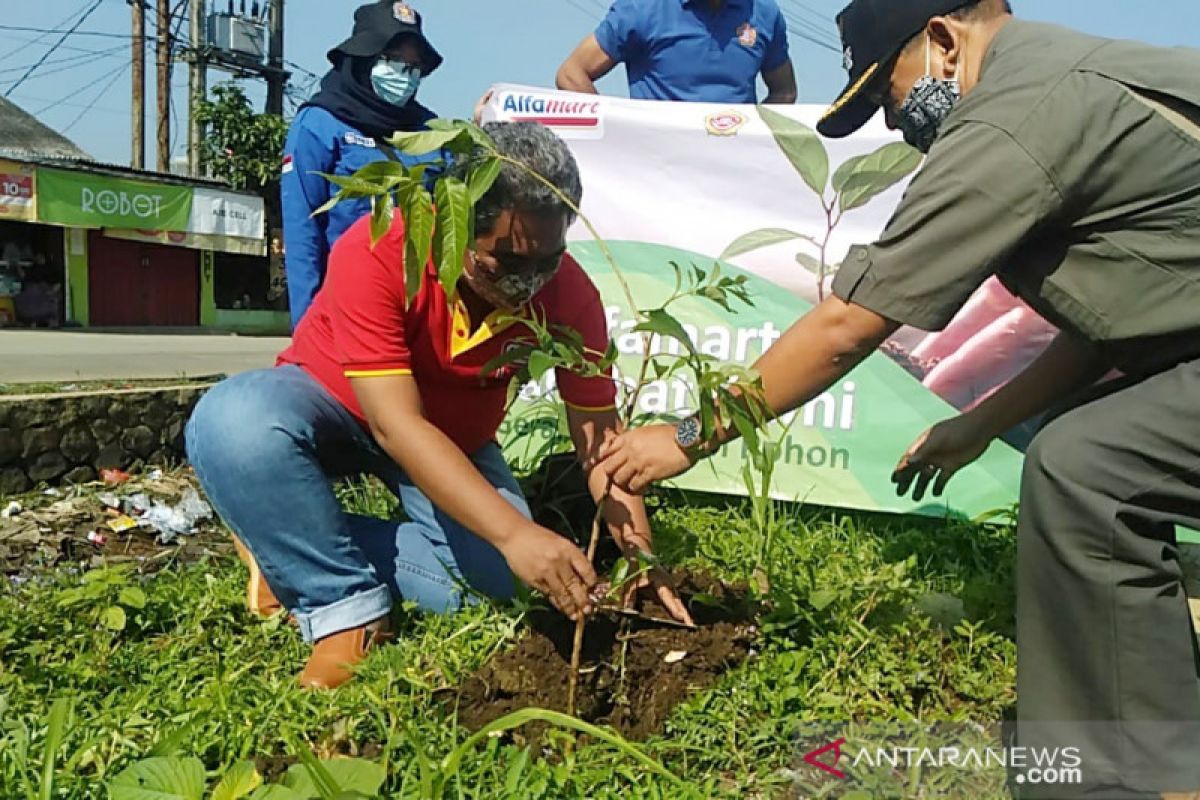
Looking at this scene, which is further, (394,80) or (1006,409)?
(394,80)

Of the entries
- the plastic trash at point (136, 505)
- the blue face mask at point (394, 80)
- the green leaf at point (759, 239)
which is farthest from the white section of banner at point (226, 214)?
the green leaf at point (759, 239)

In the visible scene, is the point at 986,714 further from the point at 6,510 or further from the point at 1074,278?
the point at 6,510

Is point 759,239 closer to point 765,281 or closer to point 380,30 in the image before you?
point 765,281

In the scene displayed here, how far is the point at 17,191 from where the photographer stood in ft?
51.5

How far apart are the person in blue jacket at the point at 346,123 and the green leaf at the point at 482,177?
1837mm

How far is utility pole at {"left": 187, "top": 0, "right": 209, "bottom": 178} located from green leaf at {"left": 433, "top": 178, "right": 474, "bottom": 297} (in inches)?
793

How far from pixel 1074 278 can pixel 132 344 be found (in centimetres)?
1431

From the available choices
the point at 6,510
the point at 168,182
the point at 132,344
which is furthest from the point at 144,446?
the point at 168,182

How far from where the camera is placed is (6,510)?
362 cm

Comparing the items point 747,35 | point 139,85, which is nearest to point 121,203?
point 139,85

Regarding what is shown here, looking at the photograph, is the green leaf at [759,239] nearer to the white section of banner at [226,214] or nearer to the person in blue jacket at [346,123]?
the person in blue jacket at [346,123]

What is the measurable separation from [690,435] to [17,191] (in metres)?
17.1

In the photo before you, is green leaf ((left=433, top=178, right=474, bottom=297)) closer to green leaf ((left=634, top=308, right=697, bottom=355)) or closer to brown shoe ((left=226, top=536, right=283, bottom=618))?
green leaf ((left=634, top=308, right=697, bottom=355))

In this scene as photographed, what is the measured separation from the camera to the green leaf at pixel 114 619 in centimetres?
226
